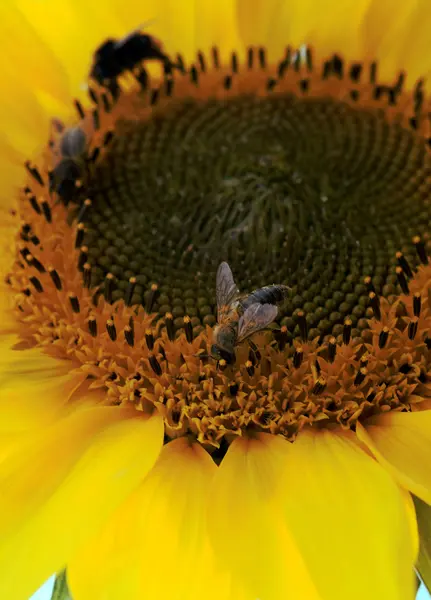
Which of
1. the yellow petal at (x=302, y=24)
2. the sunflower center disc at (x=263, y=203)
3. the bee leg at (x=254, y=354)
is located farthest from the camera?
the yellow petal at (x=302, y=24)

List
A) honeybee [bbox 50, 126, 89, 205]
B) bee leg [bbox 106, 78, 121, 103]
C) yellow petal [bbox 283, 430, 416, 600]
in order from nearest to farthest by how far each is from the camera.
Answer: yellow petal [bbox 283, 430, 416, 600] < honeybee [bbox 50, 126, 89, 205] < bee leg [bbox 106, 78, 121, 103]

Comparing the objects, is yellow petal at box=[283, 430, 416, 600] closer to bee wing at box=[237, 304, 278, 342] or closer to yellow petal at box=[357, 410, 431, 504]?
yellow petal at box=[357, 410, 431, 504]

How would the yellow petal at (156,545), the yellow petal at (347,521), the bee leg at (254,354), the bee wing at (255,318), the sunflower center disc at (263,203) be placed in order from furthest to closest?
the sunflower center disc at (263,203) → the bee leg at (254,354) → the bee wing at (255,318) → the yellow petal at (156,545) → the yellow petal at (347,521)

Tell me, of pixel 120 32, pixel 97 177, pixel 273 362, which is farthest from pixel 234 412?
pixel 120 32

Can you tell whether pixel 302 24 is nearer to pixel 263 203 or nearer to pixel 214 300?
pixel 263 203

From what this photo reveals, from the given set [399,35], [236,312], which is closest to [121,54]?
[399,35]

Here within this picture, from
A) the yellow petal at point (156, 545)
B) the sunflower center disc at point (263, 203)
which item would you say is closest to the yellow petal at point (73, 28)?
the sunflower center disc at point (263, 203)

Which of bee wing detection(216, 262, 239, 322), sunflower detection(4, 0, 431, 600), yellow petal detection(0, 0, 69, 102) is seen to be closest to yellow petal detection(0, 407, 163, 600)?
sunflower detection(4, 0, 431, 600)

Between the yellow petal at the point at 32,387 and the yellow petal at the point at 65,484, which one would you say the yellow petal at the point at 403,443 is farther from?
the yellow petal at the point at 32,387
